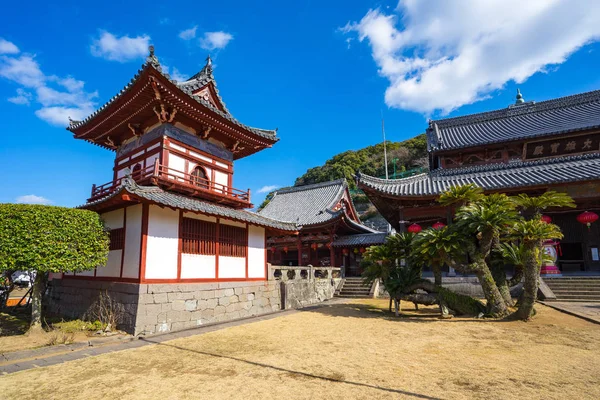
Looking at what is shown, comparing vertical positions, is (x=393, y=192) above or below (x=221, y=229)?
above

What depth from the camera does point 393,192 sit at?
16.9 meters

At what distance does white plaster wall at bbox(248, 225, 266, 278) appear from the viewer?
14.4 metres

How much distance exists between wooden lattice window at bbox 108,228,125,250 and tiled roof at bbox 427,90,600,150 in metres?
17.6

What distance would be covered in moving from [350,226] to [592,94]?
18.8 metres

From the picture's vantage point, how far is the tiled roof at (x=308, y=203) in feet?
91.4

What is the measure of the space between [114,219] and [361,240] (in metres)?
17.4

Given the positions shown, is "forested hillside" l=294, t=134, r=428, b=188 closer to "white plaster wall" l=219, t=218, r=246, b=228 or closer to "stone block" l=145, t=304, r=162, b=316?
"white plaster wall" l=219, t=218, r=246, b=228

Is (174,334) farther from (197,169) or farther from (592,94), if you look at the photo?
(592,94)

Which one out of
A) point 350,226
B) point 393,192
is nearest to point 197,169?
point 393,192

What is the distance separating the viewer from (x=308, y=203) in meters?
32.5

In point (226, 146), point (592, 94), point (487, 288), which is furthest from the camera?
point (592, 94)

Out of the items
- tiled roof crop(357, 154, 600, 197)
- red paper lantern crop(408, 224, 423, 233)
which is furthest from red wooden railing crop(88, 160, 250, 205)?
red paper lantern crop(408, 224, 423, 233)

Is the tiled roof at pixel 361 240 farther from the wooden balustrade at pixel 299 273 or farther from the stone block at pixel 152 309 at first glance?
the stone block at pixel 152 309

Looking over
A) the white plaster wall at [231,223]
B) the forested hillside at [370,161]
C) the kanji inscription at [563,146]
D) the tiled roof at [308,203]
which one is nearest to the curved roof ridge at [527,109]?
the kanji inscription at [563,146]
